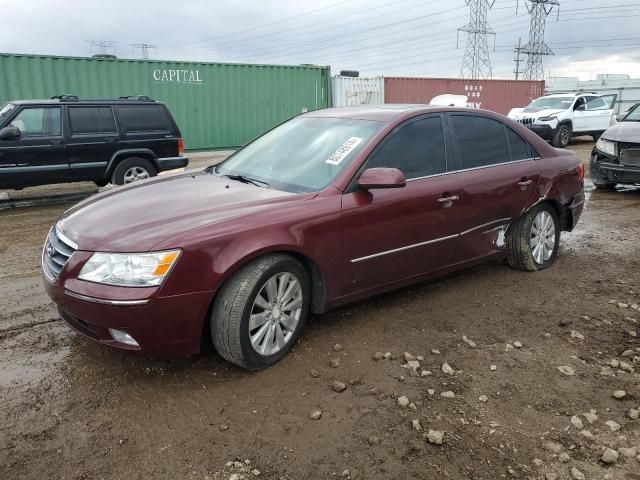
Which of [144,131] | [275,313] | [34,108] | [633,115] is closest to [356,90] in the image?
[633,115]

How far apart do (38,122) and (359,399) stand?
7.76 m

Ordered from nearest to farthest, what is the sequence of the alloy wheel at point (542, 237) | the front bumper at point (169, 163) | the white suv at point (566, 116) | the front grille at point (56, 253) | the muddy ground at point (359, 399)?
the muddy ground at point (359, 399) < the front grille at point (56, 253) < the alloy wheel at point (542, 237) < the front bumper at point (169, 163) < the white suv at point (566, 116)

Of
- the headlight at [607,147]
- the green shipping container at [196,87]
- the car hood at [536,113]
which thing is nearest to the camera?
the headlight at [607,147]

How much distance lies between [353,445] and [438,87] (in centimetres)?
2162

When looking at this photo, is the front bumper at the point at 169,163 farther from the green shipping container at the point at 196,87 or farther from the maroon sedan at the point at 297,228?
the green shipping container at the point at 196,87

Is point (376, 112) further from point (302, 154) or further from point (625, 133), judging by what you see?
point (625, 133)

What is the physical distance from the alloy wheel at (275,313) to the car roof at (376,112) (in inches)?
59.6

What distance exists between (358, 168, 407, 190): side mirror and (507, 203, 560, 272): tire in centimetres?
179

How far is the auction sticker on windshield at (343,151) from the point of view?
12.2 feet

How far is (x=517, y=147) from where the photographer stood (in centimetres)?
479

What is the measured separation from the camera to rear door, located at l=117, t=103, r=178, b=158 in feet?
30.3

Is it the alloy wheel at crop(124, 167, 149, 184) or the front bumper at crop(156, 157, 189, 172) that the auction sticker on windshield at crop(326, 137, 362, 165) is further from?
the front bumper at crop(156, 157, 189, 172)

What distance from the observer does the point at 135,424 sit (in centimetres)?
272

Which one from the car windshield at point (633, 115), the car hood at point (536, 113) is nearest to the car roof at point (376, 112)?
the car windshield at point (633, 115)
